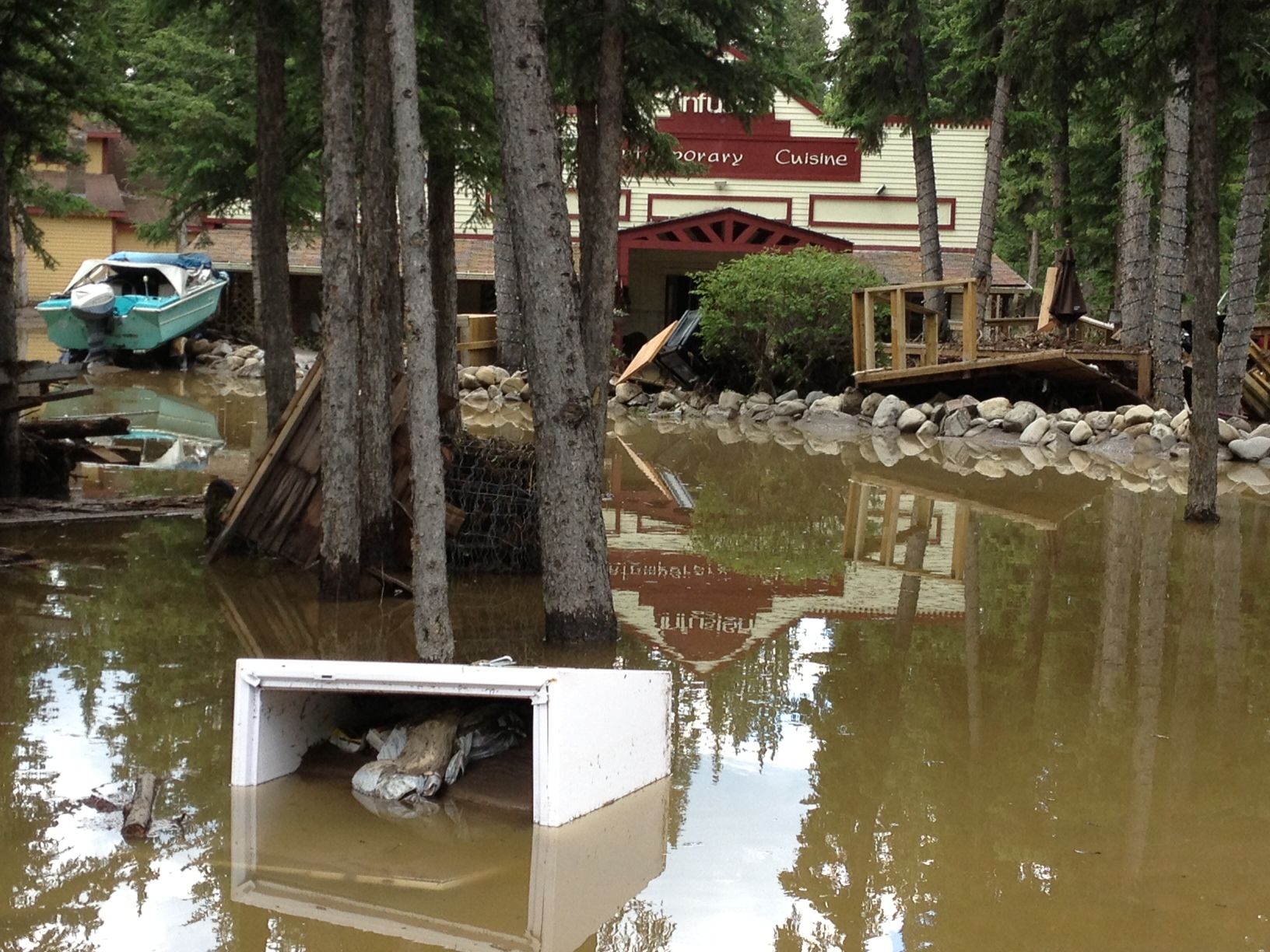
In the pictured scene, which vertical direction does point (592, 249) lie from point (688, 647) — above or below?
above

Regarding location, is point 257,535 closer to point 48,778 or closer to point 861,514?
point 48,778

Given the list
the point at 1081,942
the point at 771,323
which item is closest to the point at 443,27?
the point at 1081,942

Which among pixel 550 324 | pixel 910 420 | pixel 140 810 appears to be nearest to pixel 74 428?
pixel 550 324

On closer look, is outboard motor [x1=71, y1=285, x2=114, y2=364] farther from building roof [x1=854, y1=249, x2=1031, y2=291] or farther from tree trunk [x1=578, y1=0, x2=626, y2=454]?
tree trunk [x1=578, y1=0, x2=626, y2=454]

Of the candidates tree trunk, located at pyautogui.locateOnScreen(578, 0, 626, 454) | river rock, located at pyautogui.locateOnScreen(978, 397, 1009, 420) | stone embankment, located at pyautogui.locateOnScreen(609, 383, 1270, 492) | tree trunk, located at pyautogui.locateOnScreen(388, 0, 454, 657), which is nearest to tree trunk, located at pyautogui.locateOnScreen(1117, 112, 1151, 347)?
stone embankment, located at pyautogui.locateOnScreen(609, 383, 1270, 492)

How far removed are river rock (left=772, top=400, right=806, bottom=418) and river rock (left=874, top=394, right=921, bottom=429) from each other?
81.8 inches

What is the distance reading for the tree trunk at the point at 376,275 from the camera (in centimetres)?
996

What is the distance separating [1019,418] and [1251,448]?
12.3ft

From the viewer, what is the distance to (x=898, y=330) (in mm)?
23547

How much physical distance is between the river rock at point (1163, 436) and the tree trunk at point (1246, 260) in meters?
0.87

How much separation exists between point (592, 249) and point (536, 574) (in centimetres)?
255

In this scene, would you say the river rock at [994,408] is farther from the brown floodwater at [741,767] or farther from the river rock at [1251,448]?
the brown floodwater at [741,767]

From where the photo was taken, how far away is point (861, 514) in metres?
15.7

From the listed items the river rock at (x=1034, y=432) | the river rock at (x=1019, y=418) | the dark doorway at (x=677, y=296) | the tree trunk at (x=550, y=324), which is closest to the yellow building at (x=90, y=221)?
the dark doorway at (x=677, y=296)
